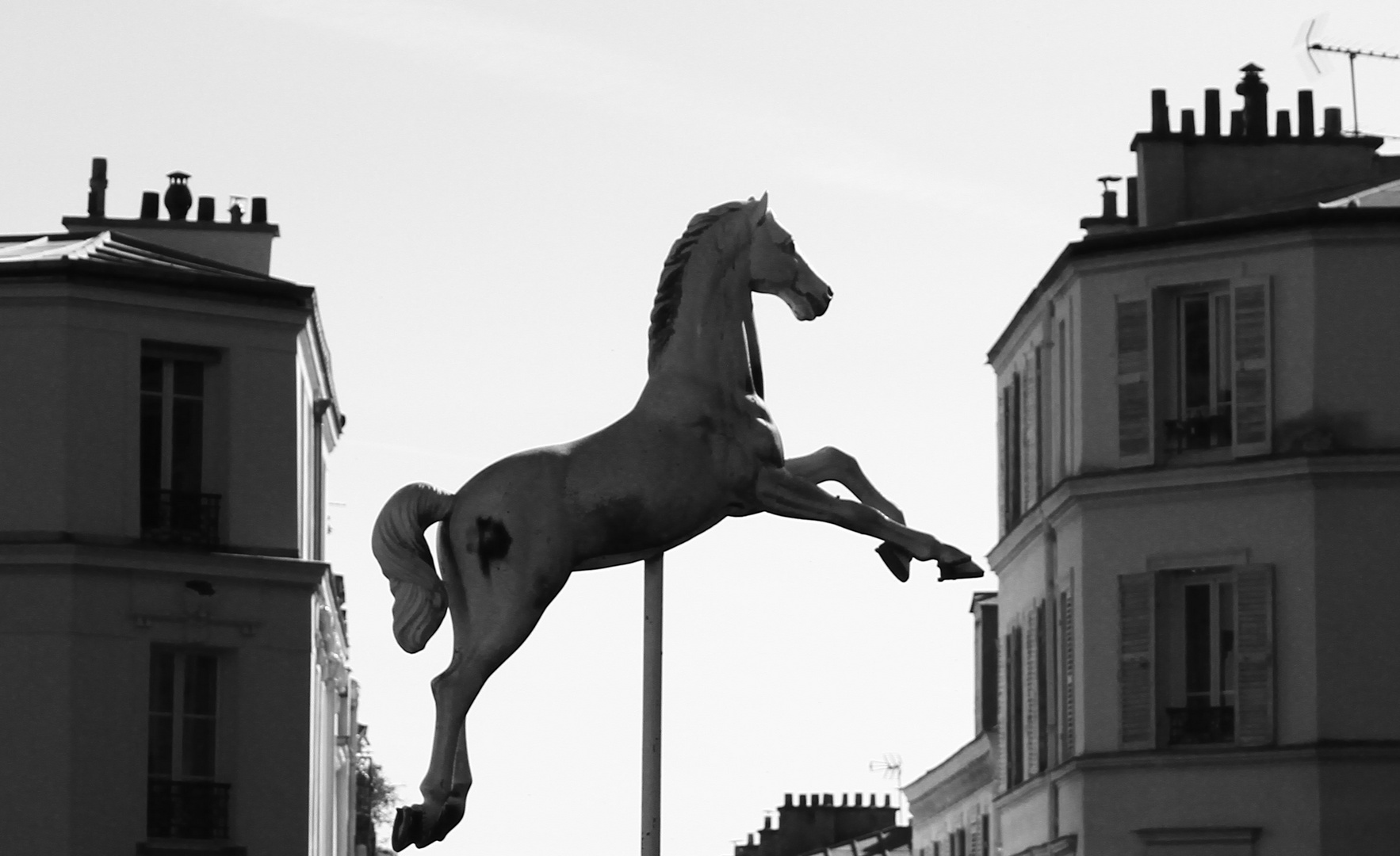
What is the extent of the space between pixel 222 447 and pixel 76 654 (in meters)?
3.39

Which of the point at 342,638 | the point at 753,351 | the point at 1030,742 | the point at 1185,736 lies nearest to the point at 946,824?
the point at 342,638

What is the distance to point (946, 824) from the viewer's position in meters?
61.9

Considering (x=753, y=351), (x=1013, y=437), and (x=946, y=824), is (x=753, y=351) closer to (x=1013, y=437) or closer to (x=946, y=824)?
(x=1013, y=437)

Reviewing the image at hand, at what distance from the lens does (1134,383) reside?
40062mm

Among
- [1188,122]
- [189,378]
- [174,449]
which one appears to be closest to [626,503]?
[174,449]

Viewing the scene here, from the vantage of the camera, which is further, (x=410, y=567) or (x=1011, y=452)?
(x=1011, y=452)

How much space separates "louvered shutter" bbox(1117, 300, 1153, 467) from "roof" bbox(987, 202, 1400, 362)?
0.75 metres

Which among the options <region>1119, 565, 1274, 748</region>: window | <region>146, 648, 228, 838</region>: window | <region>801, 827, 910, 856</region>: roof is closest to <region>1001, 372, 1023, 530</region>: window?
<region>1119, 565, 1274, 748</region>: window

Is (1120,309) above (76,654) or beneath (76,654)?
above

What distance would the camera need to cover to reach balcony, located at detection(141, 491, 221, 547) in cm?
3966

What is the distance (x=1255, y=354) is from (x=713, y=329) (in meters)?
26.5

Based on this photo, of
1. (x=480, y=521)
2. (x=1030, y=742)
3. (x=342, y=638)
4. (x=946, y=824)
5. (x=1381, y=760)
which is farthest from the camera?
(x=946, y=824)

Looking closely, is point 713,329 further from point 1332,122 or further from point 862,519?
point 1332,122

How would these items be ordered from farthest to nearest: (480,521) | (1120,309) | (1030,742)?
(1030,742) < (1120,309) < (480,521)
